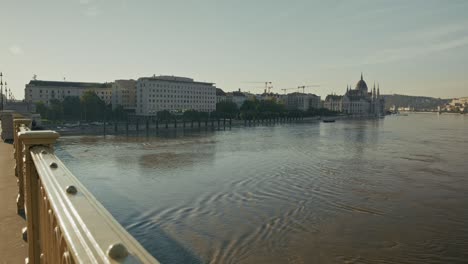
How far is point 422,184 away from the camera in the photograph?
2158cm

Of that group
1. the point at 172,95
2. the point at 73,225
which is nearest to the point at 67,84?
the point at 172,95

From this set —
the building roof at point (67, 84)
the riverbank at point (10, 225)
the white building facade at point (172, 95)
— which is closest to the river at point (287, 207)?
the riverbank at point (10, 225)

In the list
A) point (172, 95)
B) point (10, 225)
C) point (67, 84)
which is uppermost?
point (67, 84)

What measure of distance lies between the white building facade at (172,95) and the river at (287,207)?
84990 millimetres

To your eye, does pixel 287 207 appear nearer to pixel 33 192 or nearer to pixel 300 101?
pixel 33 192

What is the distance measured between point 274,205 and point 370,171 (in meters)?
12.5

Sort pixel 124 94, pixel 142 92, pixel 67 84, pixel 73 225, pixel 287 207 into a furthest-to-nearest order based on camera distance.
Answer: pixel 124 94 → pixel 142 92 → pixel 67 84 → pixel 287 207 → pixel 73 225

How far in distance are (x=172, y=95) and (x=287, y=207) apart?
4280 inches

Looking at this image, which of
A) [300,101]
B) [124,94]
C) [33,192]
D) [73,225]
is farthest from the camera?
[300,101]

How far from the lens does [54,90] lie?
10694 centimetres

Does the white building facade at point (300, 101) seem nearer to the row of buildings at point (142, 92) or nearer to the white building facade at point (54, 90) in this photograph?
the row of buildings at point (142, 92)

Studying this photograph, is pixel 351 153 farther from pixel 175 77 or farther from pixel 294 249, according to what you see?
pixel 175 77

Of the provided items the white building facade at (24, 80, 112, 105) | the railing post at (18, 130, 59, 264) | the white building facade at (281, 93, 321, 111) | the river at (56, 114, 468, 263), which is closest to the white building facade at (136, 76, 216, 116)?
the white building facade at (24, 80, 112, 105)

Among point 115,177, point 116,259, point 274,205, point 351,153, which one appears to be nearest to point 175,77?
point 351,153
